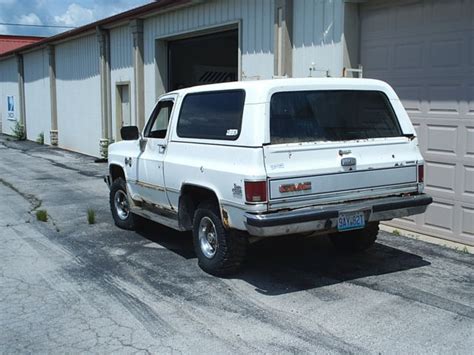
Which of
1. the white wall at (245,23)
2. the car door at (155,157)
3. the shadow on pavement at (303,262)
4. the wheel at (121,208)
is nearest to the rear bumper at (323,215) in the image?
A: the shadow on pavement at (303,262)

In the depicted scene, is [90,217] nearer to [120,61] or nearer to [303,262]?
[303,262]

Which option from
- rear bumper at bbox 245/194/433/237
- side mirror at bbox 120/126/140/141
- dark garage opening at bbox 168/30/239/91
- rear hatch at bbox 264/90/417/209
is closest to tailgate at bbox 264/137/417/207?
rear hatch at bbox 264/90/417/209

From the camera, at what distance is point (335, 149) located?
18.9 feet

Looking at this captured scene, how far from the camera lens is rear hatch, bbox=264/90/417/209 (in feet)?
18.0

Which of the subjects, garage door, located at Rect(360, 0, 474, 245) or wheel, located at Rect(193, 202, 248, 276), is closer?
wheel, located at Rect(193, 202, 248, 276)

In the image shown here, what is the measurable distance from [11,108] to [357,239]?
27.7 m

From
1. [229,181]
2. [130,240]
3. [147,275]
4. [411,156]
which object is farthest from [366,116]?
[130,240]

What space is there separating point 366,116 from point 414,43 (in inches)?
103

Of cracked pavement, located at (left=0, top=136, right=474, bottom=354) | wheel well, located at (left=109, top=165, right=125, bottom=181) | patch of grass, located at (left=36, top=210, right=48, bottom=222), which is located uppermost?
wheel well, located at (left=109, top=165, right=125, bottom=181)

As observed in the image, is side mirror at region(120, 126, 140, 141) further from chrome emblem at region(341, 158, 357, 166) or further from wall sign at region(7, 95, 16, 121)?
wall sign at region(7, 95, 16, 121)

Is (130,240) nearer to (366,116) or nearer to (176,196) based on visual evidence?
(176,196)

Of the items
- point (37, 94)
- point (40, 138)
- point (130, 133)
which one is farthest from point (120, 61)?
point (130, 133)

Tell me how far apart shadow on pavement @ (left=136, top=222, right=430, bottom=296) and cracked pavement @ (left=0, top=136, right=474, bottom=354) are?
0.07 feet

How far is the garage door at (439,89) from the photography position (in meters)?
7.57
